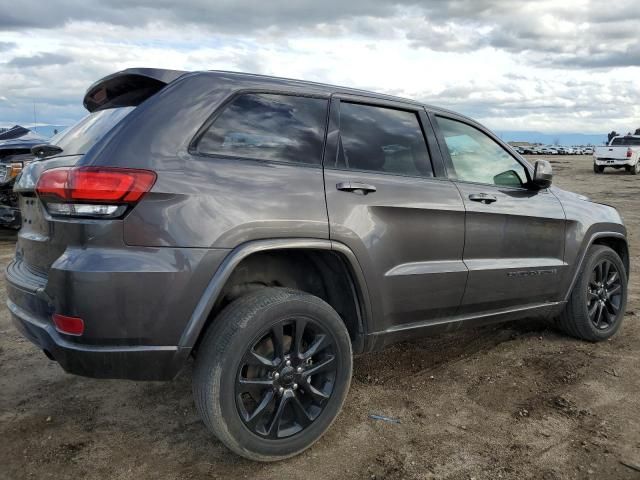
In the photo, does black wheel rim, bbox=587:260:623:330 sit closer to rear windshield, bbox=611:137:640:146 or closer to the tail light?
the tail light

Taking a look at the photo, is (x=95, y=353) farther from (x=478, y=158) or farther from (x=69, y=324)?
(x=478, y=158)

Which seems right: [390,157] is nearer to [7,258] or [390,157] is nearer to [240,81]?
[240,81]

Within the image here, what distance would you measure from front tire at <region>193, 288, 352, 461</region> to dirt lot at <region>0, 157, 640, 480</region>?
180 mm

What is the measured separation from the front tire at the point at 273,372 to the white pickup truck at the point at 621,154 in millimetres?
26078

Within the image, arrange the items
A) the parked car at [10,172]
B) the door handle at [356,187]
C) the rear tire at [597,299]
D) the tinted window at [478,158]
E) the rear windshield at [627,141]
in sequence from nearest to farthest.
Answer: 1. the door handle at [356,187]
2. the tinted window at [478,158]
3. the rear tire at [597,299]
4. the parked car at [10,172]
5. the rear windshield at [627,141]

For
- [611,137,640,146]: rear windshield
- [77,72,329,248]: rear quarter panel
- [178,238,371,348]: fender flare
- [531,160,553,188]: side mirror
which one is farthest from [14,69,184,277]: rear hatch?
[611,137,640,146]: rear windshield

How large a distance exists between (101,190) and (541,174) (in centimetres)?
283

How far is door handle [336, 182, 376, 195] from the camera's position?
2893mm

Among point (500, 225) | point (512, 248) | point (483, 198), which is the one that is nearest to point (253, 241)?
point (483, 198)

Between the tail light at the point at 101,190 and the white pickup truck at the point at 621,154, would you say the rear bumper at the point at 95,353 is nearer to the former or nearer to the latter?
the tail light at the point at 101,190

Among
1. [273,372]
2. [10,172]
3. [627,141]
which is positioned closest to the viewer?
[273,372]

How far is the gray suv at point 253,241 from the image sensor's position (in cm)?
237

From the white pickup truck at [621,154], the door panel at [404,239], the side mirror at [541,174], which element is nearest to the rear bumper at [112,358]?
the door panel at [404,239]

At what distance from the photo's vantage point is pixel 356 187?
2924mm
